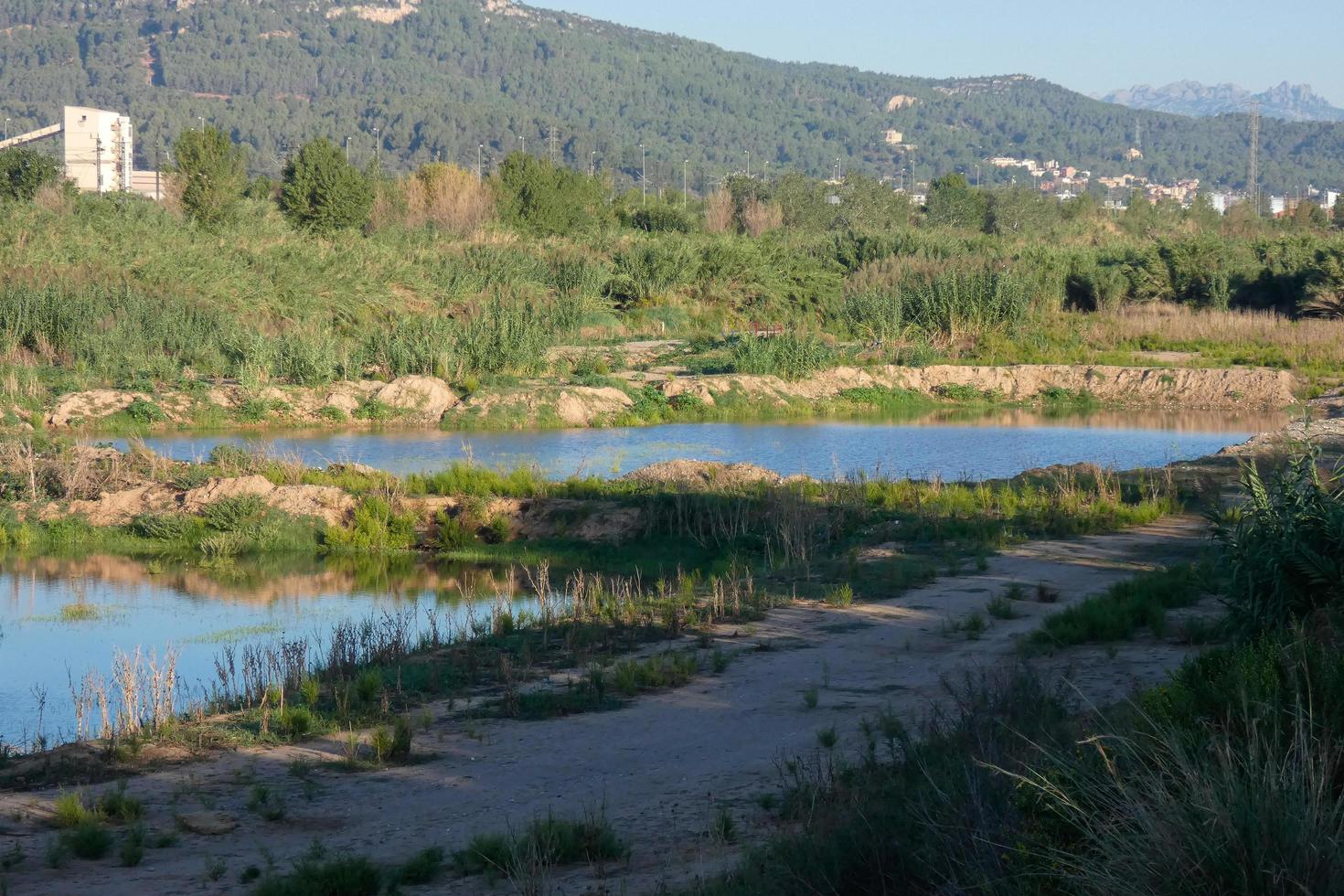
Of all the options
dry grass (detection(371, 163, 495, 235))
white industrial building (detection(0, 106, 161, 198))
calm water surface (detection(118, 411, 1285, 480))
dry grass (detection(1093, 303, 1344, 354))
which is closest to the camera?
calm water surface (detection(118, 411, 1285, 480))

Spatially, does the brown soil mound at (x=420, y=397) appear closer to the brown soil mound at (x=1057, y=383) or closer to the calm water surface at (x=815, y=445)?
the calm water surface at (x=815, y=445)

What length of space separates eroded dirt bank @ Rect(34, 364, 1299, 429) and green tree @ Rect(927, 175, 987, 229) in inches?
2042

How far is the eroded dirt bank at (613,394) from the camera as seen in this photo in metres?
30.3

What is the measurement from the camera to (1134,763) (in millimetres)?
6152

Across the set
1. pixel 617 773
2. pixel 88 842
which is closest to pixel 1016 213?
pixel 617 773

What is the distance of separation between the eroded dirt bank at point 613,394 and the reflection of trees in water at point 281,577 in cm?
1139

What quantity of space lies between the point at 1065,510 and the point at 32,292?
25.7 meters

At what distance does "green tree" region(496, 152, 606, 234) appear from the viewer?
62156 millimetres

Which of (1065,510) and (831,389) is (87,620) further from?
(831,389)

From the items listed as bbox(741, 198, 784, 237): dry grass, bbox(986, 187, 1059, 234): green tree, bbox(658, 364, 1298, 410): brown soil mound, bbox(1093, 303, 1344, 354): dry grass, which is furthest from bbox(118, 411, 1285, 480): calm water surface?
bbox(986, 187, 1059, 234): green tree

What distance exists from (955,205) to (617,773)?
85.5 metres

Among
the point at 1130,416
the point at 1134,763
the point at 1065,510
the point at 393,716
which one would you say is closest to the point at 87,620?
the point at 393,716

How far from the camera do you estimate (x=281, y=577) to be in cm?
1783

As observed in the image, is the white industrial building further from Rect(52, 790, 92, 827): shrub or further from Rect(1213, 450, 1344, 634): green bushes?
Rect(1213, 450, 1344, 634): green bushes
